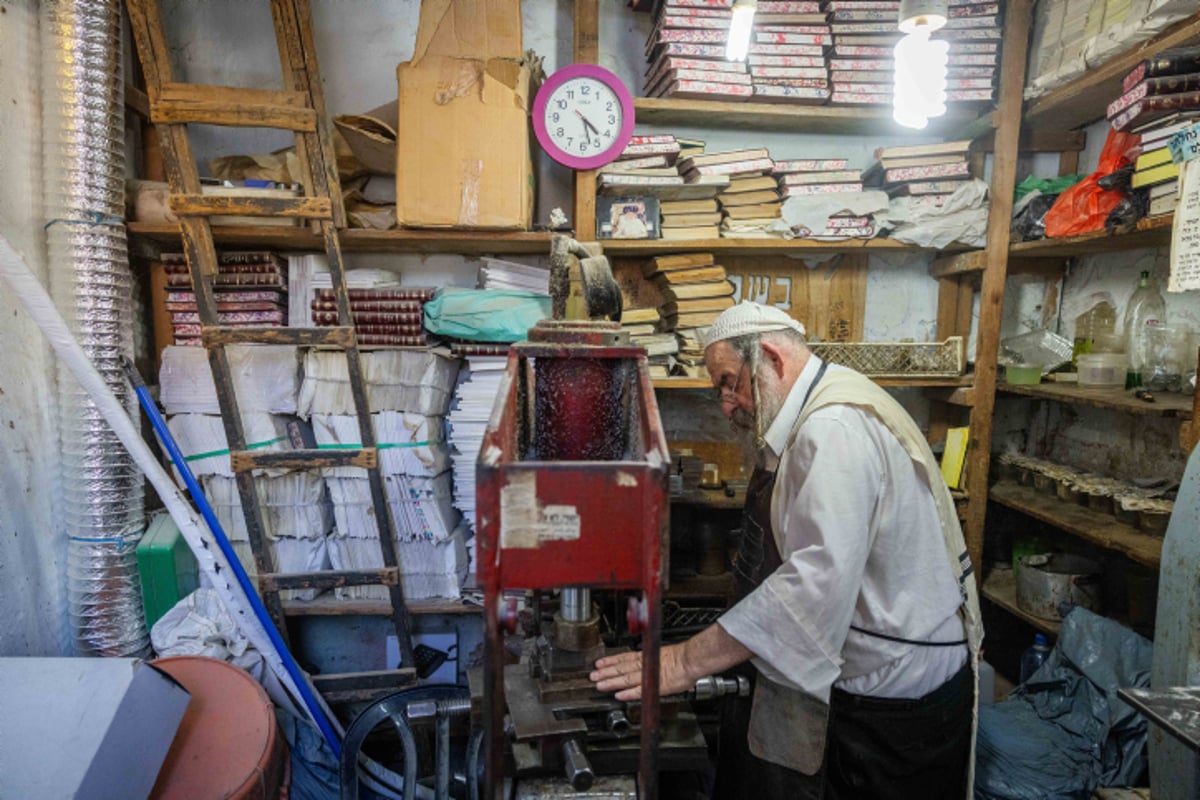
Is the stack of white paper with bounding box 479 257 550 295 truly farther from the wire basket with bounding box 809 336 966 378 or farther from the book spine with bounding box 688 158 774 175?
the wire basket with bounding box 809 336 966 378

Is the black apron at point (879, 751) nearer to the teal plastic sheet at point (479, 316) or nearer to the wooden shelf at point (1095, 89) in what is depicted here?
the teal plastic sheet at point (479, 316)

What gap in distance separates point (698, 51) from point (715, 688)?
236cm

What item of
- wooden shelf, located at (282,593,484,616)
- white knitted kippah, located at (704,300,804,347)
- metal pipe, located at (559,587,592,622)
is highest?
white knitted kippah, located at (704,300,804,347)

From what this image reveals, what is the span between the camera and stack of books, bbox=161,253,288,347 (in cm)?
265

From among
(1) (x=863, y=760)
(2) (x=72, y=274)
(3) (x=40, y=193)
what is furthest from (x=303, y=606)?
(1) (x=863, y=760)

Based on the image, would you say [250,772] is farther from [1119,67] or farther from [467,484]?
[1119,67]

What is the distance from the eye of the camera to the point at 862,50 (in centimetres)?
274

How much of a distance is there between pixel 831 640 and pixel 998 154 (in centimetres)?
232

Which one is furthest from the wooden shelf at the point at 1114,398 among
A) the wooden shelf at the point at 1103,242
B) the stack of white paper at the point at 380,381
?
the stack of white paper at the point at 380,381

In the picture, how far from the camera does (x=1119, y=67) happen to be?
231 cm

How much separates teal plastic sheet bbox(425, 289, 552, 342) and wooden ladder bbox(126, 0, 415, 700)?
331 mm

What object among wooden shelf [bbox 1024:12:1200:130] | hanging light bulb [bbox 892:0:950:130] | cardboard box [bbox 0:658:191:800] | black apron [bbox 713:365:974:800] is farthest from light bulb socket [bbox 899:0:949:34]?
cardboard box [bbox 0:658:191:800]

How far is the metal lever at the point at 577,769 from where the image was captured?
3.21ft

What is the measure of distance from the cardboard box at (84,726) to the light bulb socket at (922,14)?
9.49 feet
